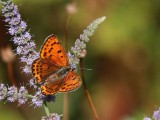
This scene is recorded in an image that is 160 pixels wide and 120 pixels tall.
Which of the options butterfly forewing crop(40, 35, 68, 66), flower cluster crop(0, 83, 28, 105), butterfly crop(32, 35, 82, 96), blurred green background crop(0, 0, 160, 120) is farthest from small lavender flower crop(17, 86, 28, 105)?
blurred green background crop(0, 0, 160, 120)

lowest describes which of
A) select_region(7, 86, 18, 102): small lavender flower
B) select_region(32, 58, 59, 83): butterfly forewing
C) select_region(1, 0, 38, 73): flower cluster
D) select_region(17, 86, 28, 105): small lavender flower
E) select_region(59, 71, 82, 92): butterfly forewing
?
select_region(59, 71, 82, 92): butterfly forewing

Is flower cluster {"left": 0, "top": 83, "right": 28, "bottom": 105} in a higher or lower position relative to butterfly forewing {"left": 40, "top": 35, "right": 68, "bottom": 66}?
lower

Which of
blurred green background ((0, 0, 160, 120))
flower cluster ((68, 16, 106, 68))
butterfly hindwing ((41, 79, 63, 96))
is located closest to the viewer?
butterfly hindwing ((41, 79, 63, 96))

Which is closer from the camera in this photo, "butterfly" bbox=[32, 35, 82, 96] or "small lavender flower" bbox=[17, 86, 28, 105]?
"butterfly" bbox=[32, 35, 82, 96]

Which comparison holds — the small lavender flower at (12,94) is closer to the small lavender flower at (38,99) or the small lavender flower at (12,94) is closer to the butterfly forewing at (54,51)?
the small lavender flower at (38,99)

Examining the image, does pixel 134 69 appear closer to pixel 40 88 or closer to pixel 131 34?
pixel 131 34

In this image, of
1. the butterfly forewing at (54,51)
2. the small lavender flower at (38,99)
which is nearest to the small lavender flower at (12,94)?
the small lavender flower at (38,99)

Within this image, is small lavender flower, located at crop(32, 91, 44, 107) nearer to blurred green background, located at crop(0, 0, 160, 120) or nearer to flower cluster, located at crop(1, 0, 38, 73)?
flower cluster, located at crop(1, 0, 38, 73)

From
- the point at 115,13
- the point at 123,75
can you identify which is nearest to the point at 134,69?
the point at 123,75

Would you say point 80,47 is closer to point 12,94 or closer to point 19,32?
point 19,32
